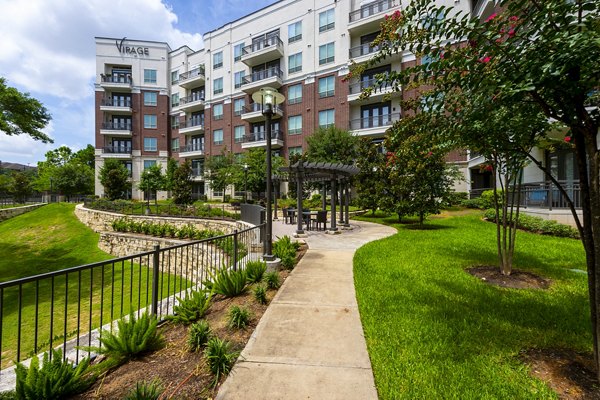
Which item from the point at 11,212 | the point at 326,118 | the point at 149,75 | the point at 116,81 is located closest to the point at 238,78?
the point at 326,118

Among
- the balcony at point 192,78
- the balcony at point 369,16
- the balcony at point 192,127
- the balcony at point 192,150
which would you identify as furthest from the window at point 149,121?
the balcony at point 369,16

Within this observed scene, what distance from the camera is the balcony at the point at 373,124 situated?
25.4 meters

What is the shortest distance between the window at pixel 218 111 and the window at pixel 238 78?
354 centimetres

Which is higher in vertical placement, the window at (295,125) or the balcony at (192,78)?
the balcony at (192,78)

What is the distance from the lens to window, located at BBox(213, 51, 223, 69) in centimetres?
3628

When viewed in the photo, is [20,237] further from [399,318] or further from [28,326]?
[399,318]

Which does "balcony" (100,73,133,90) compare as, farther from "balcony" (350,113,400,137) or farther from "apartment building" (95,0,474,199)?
"balcony" (350,113,400,137)

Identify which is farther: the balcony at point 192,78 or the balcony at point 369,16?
the balcony at point 192,78

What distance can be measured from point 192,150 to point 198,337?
38511 millimetres

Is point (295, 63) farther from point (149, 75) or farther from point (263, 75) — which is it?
point (149, 75)

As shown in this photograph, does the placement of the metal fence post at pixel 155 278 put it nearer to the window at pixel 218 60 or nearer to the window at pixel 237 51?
the window at pixel 237 51

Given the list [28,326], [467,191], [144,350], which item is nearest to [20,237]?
[28,326]

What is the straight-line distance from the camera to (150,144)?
40.9 meters

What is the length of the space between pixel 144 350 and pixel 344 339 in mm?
2627
